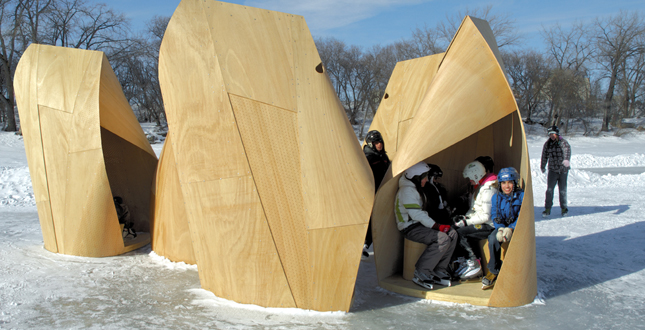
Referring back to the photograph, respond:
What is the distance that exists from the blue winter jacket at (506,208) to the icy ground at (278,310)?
87 cm

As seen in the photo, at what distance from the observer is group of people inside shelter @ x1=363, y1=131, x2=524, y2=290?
509cm

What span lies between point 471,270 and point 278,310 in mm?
2351

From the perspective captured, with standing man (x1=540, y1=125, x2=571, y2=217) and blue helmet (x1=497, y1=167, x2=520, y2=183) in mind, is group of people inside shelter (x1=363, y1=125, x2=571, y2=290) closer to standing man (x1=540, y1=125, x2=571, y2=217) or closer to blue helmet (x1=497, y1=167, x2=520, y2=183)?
blue helmet (x1=497, y1=167, x2=520, y2=183)

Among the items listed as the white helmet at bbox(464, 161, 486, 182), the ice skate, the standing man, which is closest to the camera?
the ice skate

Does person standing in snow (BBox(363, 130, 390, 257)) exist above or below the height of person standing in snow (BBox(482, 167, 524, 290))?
above

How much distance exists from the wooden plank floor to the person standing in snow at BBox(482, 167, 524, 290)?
6.7 inches

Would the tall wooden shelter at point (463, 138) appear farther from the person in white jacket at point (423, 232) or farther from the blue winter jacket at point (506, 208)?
the blue winter jacket at point (506, 208)

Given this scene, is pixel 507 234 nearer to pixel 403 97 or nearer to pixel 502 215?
pixel 502 215

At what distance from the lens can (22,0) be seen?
96.2 ft

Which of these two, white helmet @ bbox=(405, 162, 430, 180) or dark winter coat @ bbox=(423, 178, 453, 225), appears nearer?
white helmet @ bbox=(405, 162, 430, 180)

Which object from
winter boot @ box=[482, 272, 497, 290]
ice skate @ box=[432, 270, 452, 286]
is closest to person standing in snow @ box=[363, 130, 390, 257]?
ice skate @ box=[432, 270, 452, 286]

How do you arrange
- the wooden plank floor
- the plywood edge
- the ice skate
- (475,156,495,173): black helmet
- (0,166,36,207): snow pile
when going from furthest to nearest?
(0,166,36,207): snow pile
the plywood edge
(475,156,495,173): black helmet
the ice skate
the wooden plank floor

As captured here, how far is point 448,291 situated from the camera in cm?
504

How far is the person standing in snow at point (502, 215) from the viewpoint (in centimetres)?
501
